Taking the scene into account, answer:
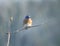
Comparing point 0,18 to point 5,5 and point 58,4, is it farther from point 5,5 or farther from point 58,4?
point 58,4

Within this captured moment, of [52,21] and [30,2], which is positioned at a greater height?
[30,2]

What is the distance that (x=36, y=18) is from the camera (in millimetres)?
3207

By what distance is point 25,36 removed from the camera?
3.30 m

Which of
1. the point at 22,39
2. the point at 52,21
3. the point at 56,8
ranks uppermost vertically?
the point at 56,8

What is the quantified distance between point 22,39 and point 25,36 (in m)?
0.06

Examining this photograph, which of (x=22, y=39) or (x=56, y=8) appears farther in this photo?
(x=56, y=8)

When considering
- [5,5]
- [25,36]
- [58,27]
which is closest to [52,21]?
[58,27]

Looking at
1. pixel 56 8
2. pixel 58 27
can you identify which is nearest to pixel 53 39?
Result: pixel 58 27

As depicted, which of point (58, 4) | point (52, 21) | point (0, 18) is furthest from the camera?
point (58, 4)

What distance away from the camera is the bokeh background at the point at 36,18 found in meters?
3.18

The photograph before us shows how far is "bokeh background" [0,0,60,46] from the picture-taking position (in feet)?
10.4

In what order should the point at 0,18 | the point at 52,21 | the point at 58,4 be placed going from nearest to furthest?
the point at 0,18 < the point at 52,21 < the point at 58,4

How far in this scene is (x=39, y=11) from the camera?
3443mm

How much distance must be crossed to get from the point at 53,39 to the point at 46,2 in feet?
1.72
